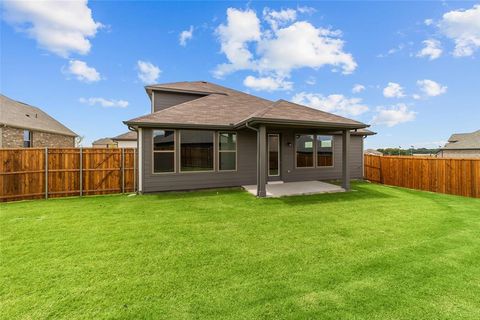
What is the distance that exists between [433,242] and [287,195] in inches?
174

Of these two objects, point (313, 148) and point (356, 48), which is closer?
point (313, 148)

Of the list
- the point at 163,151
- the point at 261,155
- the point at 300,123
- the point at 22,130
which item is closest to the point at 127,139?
the point at 22,130

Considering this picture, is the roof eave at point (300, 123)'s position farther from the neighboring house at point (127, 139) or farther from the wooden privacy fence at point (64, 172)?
the neighboring house at point (127, 139)

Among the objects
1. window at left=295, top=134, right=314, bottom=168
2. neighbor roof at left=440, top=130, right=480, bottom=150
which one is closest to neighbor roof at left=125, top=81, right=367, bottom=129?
window at left=295, top=134, right=314, bottom=168

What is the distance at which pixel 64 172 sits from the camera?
26.8 ft

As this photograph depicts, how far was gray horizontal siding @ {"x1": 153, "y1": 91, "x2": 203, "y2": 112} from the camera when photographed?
1176cm

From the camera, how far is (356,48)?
1305cm

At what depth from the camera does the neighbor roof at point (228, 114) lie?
7906 mm

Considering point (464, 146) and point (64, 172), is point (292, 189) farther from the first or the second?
point (464, 146)

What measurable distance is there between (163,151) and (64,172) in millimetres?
3649

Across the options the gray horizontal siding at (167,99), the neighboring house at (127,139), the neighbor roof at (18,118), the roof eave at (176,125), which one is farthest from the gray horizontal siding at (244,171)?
the neighboring house at (127,139)

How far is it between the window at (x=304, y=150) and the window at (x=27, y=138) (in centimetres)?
1855

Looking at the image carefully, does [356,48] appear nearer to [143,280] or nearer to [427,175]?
[427,175]

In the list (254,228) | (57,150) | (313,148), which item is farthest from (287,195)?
(57,150)
